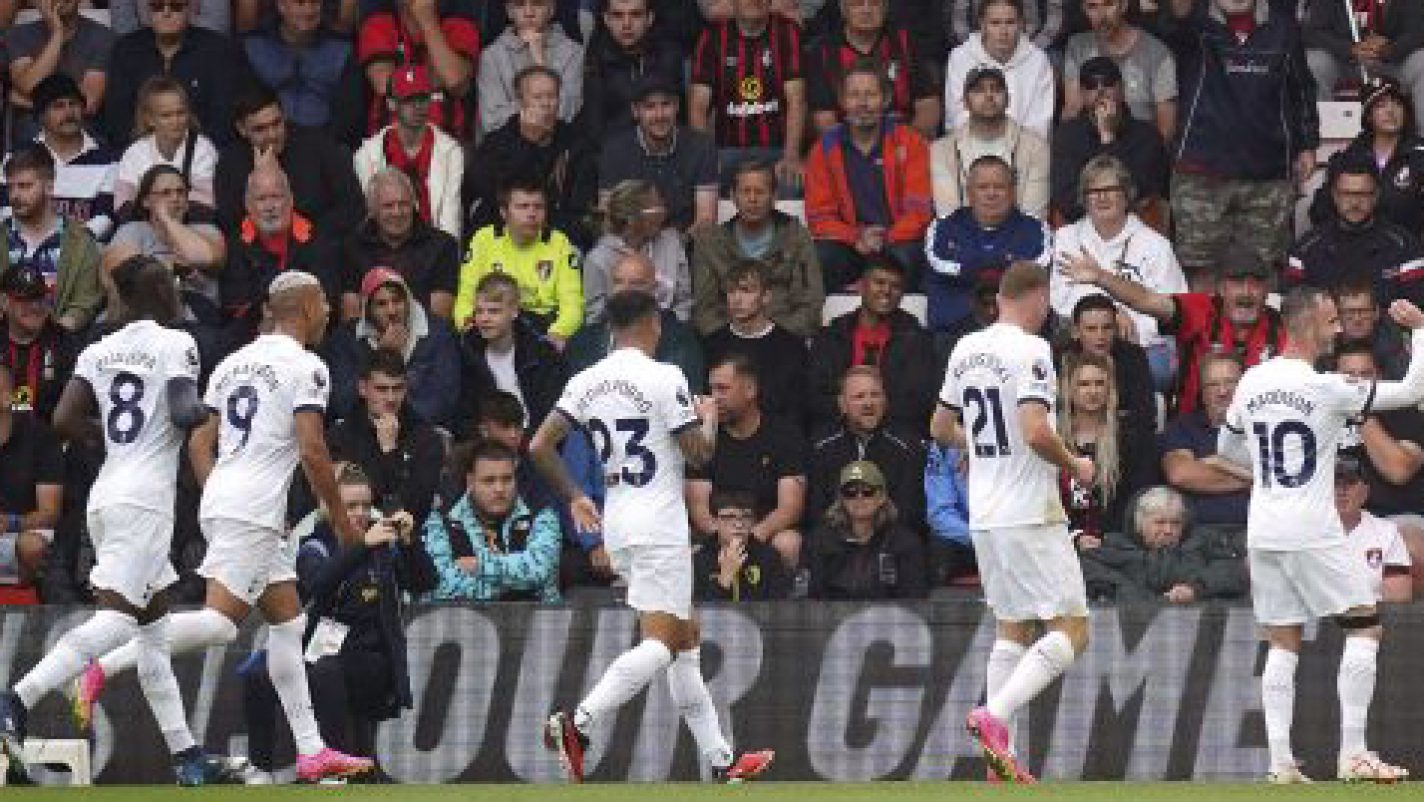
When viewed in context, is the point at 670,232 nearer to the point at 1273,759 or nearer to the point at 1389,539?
the point at 1389,539

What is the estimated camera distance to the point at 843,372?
824 inches

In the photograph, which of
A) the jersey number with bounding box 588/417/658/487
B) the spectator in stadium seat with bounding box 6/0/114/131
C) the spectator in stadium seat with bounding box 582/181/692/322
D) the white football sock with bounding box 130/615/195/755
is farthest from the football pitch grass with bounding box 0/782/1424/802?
the spectator in stadium seat with bounding box 6/0/114/131

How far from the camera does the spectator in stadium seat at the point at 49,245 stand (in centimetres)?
2169

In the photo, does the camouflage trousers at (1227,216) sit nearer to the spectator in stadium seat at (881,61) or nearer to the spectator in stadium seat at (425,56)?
the spectator in stadium seat at (881,61)

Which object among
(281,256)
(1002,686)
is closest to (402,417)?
(281,256)

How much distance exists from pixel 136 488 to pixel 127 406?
370mm

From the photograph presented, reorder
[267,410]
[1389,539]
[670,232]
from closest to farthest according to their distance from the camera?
[267,410] < [1389,539] < [670,232]

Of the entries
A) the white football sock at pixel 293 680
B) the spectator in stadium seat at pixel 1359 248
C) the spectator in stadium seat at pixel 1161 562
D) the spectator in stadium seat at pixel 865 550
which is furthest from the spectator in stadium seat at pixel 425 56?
the white football sock at pixel 293 680

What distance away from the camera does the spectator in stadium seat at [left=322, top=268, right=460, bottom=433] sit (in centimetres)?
2095

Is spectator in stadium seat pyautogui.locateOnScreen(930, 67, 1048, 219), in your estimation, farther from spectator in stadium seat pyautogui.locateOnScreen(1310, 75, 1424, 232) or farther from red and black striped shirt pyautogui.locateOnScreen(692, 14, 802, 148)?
spectator in stadium seat pyautogui.locateOnScreen(1310, 75, 1424, 232)

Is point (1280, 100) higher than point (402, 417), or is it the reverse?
point (1280, 100)

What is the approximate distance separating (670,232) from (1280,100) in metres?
3.82

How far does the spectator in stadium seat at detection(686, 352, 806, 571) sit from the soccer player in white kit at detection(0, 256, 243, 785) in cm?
398

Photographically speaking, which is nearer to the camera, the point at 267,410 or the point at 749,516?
the point at 267,410
